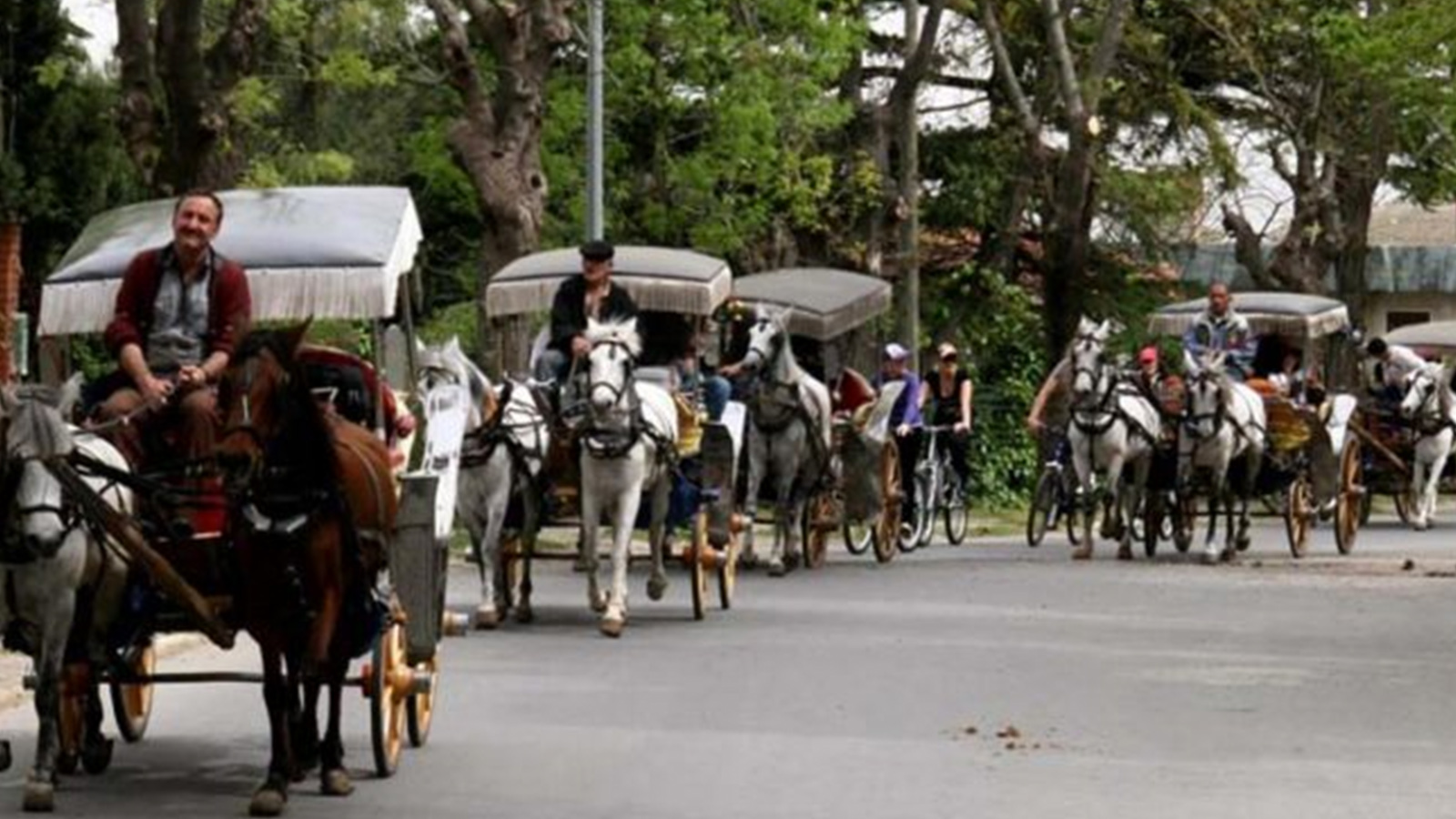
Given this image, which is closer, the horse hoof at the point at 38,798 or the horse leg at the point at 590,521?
the horse hoof at the point at 38,798

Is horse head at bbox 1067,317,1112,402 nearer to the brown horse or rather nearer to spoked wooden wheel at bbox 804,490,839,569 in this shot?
spoked wooden wheel at bbox 804,490,839,569

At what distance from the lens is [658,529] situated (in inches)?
942

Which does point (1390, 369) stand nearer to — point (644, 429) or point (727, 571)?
point (727, 571)

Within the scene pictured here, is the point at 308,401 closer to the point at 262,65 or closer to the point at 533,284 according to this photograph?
the point at 533,284

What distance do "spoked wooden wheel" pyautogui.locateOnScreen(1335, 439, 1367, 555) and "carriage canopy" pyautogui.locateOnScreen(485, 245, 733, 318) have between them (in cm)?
988

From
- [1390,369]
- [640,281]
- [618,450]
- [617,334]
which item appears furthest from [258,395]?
[1390,369]

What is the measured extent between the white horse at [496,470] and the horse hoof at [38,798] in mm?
8817

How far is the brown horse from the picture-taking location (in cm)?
1377

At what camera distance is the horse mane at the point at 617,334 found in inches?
880

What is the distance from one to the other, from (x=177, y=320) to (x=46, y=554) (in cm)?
139

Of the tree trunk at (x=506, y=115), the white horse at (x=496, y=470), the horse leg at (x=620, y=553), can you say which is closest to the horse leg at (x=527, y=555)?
the white horse at (x=496, y=470)

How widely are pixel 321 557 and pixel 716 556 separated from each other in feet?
34.5

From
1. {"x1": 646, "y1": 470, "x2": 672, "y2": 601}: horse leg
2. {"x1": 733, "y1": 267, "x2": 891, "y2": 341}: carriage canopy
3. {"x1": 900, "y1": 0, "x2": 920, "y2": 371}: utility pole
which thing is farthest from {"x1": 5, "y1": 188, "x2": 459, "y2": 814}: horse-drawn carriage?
{"x1": 900, "y1": 0, "x2": 920, "y2": 371}: utility pole

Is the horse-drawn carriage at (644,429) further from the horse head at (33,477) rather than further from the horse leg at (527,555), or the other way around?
the horse head at (33,477)
